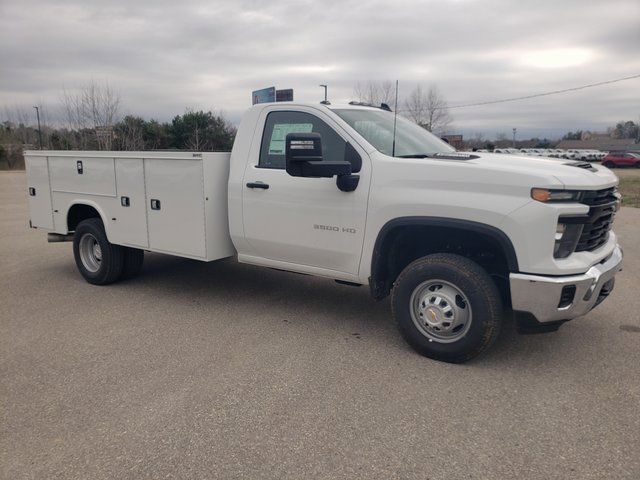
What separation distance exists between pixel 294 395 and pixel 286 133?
8.31 feet

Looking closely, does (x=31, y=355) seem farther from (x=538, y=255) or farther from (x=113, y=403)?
(x=538, y=255)

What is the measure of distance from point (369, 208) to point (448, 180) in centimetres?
71

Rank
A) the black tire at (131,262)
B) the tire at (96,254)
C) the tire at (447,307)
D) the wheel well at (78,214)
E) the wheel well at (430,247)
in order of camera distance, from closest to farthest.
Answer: the tire at (447,307)
the wheel well at (430,247)
the tire at (96,254)
the black tire at (131,262)
the wheel well at (78,214)

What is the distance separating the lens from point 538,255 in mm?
3639

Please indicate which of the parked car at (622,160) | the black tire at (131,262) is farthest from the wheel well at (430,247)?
the parked car at (622,160)

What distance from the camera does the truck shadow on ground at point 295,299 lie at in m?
4.54

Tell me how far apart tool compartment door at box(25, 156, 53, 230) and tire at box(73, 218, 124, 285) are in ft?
2.05

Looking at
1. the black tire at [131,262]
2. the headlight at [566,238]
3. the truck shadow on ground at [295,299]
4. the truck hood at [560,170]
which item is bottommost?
the truck shadow on ground at [295,299]

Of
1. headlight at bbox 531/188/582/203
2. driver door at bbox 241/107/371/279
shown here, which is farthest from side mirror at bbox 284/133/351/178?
headlight at bbox 531/188/582/203

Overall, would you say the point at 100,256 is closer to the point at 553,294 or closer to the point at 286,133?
the point at 286,133

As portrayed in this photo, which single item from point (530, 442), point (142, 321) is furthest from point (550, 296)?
point (142, 321)

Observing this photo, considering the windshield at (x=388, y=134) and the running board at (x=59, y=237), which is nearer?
the windshield at (x=388, y=134)

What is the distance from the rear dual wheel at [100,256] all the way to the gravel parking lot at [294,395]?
582mm

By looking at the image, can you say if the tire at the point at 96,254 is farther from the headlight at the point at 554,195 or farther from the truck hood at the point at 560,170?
the headlight at the point at 554,195
